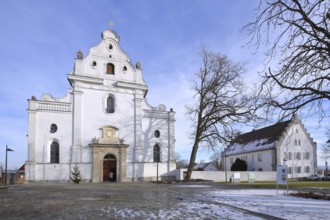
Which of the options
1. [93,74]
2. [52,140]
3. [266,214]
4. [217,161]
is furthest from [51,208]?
[217,161]

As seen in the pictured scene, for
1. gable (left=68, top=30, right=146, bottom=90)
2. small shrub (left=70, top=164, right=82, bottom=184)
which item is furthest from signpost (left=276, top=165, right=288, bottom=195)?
gable (left=68, top=30, right=146, bottom=90)

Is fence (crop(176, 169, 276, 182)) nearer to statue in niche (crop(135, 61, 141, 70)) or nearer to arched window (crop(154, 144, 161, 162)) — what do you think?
arched window (crop(154, 144, 161, 162))

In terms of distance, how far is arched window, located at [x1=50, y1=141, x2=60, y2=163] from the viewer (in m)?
36.5

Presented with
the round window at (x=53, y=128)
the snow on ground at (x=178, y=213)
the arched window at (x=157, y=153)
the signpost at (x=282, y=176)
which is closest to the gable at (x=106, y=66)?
the round window at (x=53, y=128)

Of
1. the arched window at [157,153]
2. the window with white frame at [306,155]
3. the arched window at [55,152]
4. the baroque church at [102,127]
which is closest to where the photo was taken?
the baroque church at [102,127]

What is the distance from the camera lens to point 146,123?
42.1 metres

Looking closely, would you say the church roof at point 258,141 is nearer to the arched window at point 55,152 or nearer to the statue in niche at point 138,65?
the statue in niche at point 138,65

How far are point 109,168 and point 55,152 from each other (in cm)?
662

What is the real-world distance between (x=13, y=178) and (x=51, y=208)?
27.2 metres

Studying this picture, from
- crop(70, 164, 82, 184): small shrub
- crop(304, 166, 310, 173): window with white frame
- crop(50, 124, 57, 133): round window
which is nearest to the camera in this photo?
crop(70, 164, 82, 184): small shrub

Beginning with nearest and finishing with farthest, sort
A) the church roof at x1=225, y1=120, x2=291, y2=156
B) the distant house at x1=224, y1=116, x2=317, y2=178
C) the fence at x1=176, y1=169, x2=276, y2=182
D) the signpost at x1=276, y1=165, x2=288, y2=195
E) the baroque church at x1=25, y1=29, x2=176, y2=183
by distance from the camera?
the signpost at x1=276, y1=165, x2=288, y2=195
the baroque church at x1=25, y1=29, x2=176, y2=183
the fence at x1=176, y1=169, x2=276, y2=182
the distant house at x1=224, y1=116, x2=317, y2=178
the church roof at x1=225, y1=120, x2=291, y2=156

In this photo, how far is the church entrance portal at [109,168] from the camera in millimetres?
38969

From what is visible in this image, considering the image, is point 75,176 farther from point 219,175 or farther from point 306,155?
point 306,155

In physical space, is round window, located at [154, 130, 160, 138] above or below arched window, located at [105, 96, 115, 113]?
below
